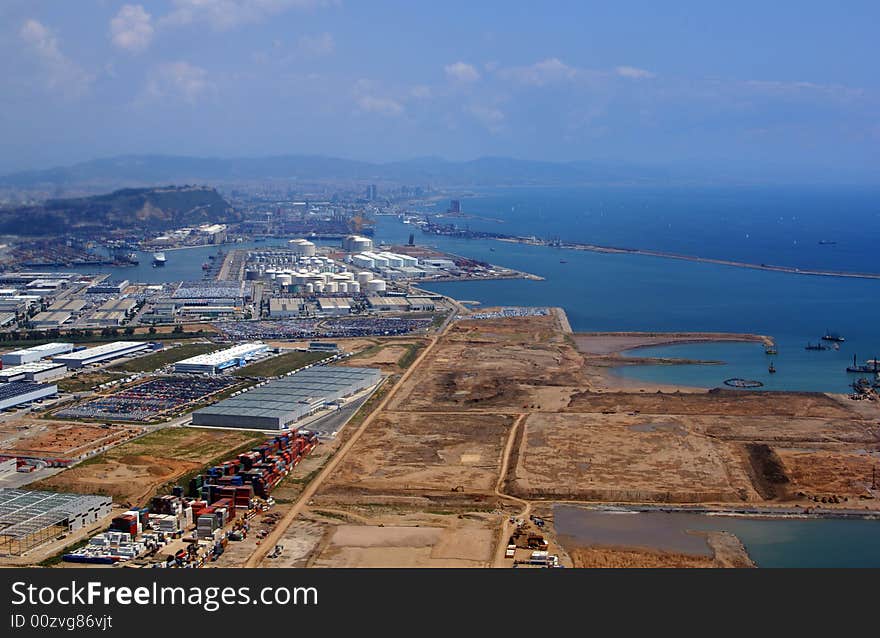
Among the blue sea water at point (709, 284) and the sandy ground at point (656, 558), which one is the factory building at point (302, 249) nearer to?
the blue sea water at point (709, 284)

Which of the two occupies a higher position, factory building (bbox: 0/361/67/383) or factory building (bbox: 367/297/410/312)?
factory building (bbox: 367/297/410/312)

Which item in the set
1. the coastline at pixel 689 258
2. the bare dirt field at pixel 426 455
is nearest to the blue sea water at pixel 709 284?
the coastline at pixel 689 258

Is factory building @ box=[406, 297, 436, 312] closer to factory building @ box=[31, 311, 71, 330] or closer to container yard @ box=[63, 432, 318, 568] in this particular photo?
factory building @ box=[31, 311, 71, 330]

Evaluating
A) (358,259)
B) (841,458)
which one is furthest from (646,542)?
(358,259)

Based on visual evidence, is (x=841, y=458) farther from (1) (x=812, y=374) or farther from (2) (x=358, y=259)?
(2) (x=358, y=259)

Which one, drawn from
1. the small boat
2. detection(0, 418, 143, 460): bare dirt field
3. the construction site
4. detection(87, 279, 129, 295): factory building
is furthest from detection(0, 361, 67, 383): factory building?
the small boat
